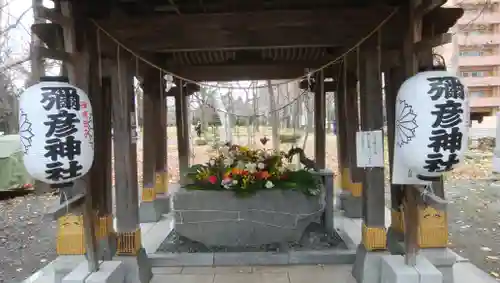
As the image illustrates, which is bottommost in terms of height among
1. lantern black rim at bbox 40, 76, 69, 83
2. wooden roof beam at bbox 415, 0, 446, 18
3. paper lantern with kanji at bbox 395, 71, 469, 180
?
paper lantern with kanji at bbox 395, 71, 469, 180

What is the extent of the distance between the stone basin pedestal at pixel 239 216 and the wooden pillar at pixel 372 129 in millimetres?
1183

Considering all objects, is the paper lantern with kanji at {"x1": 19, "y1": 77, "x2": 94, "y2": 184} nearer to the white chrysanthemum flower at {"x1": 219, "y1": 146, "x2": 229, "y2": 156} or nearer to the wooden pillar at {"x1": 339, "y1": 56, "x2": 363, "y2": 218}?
the white chrysanthemum flower at {"x1": 219, "y1": 146, "x2": 229, "y2": 156}

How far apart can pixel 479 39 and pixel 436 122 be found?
23.8 m

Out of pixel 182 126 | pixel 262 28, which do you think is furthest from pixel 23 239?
pixel 262 28

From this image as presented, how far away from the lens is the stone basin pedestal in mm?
5199

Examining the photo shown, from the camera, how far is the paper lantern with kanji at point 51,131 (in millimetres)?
3035

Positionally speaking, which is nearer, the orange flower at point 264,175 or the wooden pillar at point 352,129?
the orange flower at point 264,175

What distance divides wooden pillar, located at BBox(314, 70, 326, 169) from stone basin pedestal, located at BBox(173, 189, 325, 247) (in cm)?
253

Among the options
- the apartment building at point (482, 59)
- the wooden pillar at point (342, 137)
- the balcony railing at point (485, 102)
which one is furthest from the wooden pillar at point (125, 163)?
the balcony railing at point (485, 102)

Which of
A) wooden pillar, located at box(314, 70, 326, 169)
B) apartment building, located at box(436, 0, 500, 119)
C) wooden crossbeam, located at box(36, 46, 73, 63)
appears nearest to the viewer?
wooden crossbeam, located at box(36, 46, 73, 63)

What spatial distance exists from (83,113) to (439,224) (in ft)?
11.5

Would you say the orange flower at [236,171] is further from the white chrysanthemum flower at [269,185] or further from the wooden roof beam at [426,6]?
Answer: the wooden roof beam at [426,6]

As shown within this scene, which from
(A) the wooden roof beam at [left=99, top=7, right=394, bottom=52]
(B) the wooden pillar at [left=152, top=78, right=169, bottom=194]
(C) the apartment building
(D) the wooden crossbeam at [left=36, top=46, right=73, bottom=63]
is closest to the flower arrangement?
(B) the wooden pillar at [left=152, top=78, right=169, bottom=194]

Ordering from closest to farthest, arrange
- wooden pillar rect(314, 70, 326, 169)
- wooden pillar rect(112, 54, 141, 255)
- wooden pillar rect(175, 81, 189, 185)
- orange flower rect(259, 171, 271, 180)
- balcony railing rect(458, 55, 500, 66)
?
wooden pillar rect(112, 54, 141, 255) → orange flower rect(259, 171, 271, 180) → wooden pillar rect(314, 70, 326, 169) → wooden pillar rect(175, 81, 189, 185) → balcony railing rect(458, 55, 500, 66)
